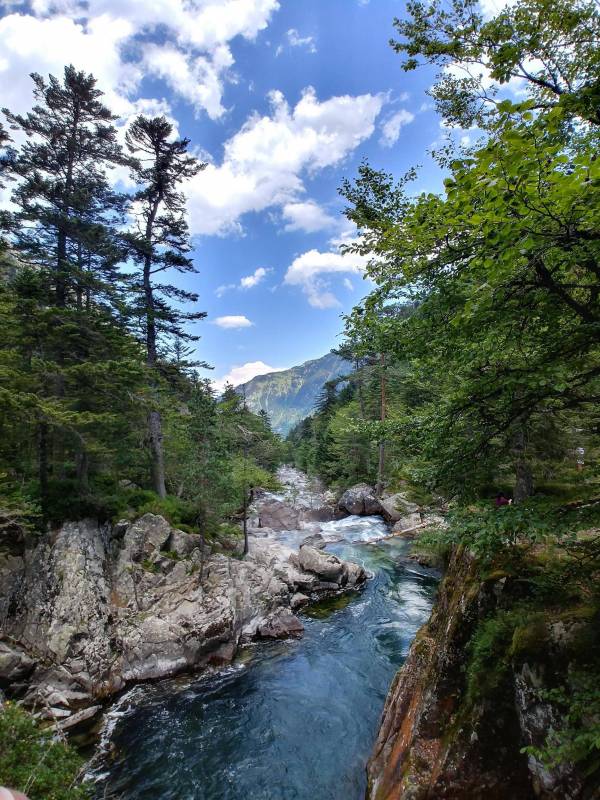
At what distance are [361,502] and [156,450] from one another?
19960 millimetres

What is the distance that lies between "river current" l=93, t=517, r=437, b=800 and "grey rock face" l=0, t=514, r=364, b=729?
0.81 meters

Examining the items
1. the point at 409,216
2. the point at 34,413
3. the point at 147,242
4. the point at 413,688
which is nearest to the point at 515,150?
the point at 409,216

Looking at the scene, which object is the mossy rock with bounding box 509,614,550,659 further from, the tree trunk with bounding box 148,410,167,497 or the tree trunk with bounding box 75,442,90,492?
the tree trunk with bounding box 148,410,167,497

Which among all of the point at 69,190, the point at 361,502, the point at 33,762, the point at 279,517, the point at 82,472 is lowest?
the point at 279,517

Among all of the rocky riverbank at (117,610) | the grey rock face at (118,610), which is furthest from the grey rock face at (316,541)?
the grey rock face at (118,610)

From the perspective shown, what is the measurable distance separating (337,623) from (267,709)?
5.33 meters

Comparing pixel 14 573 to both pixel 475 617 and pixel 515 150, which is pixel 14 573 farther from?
pixel 515 150

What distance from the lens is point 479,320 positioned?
4.70 meters

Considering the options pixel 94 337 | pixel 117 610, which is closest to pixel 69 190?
pixel 94 337

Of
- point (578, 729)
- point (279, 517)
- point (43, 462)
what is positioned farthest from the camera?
point (279, 517)

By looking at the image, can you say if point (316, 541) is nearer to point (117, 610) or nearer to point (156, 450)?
point (156, 450)

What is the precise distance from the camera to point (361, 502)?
33.1 meters

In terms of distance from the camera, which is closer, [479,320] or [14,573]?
[479,320]

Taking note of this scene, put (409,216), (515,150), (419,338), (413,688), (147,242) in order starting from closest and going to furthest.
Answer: (515,150), (409,216), (419,338), (413,688), (147,242)
